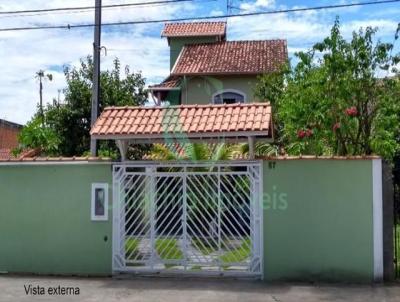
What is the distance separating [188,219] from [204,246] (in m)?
0.55

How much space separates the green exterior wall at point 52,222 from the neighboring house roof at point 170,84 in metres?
13.1

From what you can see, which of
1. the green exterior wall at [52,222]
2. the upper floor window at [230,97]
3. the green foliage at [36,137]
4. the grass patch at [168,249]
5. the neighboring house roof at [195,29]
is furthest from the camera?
the neighboring house roof at [195,29]

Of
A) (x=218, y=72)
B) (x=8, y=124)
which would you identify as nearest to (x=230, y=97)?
(x=218, y=72)

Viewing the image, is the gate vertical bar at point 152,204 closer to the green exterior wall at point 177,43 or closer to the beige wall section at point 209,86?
the beige wall section at point 209,86

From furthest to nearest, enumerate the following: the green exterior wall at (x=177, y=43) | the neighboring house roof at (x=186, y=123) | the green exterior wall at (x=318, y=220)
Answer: the green exterior wall at (x=177, y=43) < the neighboring house roof at (x=186, y=123) < the green exterior wall at (x=318, y=220)

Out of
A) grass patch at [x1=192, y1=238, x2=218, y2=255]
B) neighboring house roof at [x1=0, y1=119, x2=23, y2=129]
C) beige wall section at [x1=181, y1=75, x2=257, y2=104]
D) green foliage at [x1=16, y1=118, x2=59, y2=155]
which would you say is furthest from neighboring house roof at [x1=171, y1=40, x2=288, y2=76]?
neighboring house roof at [x1=0, y1=119, x2=23, y2=129]

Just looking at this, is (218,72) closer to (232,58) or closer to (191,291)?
(232,58)

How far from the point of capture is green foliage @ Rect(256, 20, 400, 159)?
11031mm

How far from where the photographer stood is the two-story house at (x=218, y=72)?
76.8 ft

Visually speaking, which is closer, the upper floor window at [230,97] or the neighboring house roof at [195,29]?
the upper floor window at [230,97]

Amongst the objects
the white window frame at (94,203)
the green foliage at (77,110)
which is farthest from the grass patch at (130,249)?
the green foliage at (77,110)

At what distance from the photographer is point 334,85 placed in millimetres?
11430

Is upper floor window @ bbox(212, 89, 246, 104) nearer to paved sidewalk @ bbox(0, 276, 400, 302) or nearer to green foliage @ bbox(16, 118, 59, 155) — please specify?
green foliage @ bbox(16, 118, 59, 155)

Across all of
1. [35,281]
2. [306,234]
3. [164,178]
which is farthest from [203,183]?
[35,281]
